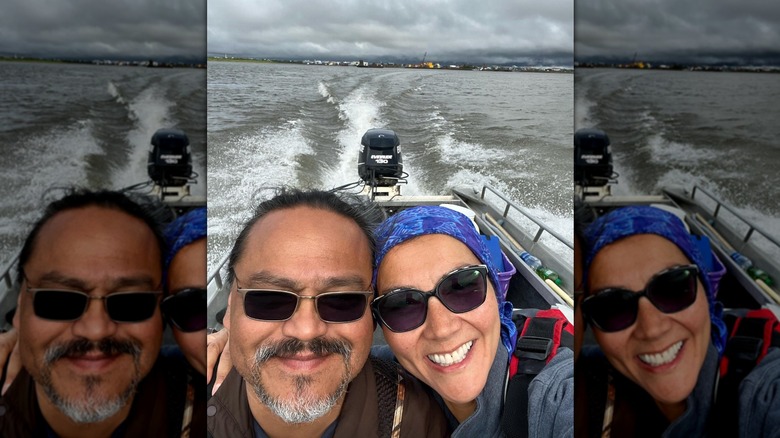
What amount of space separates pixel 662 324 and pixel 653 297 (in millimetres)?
74

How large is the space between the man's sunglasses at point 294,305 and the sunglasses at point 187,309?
0.75 feet

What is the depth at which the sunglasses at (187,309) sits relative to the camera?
1.44 metres

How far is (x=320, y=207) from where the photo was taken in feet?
5.91

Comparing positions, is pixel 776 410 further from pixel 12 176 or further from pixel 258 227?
pixel 12 176

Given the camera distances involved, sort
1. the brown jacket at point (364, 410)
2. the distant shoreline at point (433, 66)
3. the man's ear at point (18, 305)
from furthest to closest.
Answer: the distant shoreline at point (433, 66)
the brown jacket at point (364, 410)
the man's ear at point (18, 305)

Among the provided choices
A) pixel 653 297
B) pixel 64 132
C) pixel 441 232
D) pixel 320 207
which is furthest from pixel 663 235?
pixel 64 132

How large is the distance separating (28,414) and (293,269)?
750mm

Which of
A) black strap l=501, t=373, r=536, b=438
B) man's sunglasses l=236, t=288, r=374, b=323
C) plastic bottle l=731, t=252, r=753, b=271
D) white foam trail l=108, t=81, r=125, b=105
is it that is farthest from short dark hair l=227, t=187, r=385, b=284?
plastic bottle l=731, t=252, r=753, b=271

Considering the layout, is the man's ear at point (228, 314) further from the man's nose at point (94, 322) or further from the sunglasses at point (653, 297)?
the sunglasses at point (653, 297)

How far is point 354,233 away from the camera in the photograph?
180cm

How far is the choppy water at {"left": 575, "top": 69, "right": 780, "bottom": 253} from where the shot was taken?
1.50 meters

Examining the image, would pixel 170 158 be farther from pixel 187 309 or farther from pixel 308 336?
pixel 308 336

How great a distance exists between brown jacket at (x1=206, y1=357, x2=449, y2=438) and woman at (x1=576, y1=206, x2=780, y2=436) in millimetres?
622

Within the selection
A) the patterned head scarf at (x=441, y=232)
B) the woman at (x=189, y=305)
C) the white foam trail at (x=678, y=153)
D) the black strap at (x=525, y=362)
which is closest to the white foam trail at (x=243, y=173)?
Answer: the woman at (x=189, y=305)
